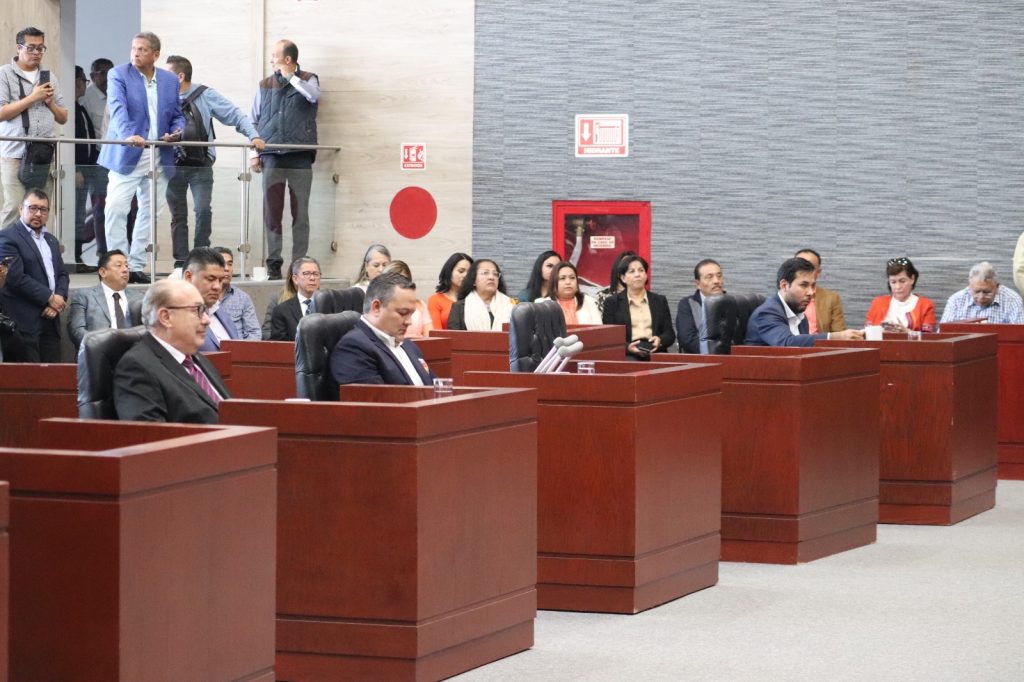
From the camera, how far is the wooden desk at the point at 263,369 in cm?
782

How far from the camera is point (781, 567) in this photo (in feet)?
22.9

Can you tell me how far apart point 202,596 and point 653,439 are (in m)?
2.47

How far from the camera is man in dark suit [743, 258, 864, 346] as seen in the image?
313 inches

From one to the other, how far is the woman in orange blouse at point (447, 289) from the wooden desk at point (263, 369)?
2492mm

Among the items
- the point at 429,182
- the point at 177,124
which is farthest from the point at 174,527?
the point at 429,182

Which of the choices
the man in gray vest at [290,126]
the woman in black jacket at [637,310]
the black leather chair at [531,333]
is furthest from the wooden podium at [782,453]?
the man in gray vest at [290,126]

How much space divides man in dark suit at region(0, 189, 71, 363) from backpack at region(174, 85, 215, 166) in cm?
186

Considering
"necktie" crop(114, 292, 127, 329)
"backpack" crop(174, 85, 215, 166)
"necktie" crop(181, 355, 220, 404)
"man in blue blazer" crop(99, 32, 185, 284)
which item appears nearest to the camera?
"necktie" crop(181, 355, 220, 404)

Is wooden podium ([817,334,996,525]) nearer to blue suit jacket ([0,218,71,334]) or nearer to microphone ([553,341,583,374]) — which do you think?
microphone ([553,341,583,374])

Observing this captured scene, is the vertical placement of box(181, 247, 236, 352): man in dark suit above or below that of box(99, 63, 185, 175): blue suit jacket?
below

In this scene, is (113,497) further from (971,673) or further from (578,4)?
(578,4)

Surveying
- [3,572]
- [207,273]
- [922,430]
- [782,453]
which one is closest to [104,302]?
[207,273]

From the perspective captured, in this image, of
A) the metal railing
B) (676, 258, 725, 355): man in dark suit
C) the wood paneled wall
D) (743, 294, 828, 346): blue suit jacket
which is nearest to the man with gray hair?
(676, 258, 725, 355): man in dark suit

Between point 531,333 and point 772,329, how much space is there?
1393mm
